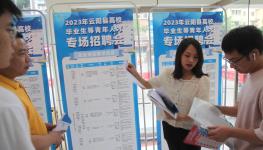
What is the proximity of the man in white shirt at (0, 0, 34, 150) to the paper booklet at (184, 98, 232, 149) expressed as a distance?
863 millimetres

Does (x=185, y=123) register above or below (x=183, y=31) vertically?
below

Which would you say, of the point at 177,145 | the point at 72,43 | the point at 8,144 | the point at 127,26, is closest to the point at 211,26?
the point at 127,26

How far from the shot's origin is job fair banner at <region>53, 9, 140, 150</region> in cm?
207

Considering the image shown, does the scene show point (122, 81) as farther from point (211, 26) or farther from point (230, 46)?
point (230, 46)

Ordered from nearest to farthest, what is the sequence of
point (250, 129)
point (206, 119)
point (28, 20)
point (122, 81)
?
point (250, 129) → point (206, 119) → point (28, 20) → point (122, 81)

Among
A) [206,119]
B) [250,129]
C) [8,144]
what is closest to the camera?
[8,144]

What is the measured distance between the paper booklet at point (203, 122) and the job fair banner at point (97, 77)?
0.93 m

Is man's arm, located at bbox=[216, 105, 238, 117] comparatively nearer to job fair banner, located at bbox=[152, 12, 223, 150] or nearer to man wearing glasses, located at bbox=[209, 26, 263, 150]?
man wearing glasses, located at bbox=[209, 26, 263, 150]

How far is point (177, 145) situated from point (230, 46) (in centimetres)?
105

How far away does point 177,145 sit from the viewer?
1.89 metres

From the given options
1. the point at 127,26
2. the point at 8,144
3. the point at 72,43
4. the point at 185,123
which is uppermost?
the point at 127,26

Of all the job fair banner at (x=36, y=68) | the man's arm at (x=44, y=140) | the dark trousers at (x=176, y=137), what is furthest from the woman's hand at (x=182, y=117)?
the job fair banner at (x=36, y=68)

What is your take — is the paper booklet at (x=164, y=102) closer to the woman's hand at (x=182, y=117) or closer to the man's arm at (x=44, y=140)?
the woman's hand at (x=182, y=117)

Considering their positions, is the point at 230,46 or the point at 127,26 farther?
the point at 127,26
